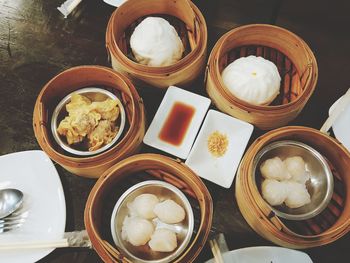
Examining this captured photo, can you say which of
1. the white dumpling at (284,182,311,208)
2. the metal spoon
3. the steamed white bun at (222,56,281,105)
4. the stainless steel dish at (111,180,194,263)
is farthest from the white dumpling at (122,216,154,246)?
the steamed white bun at (222,56,281,105)

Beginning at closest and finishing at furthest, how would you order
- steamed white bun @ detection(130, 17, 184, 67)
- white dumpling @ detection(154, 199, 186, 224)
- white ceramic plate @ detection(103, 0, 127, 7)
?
white dumpling @ detection(154, 199, 186, 224), steamed white bun @ detection(130, 17, 184, 67), white ceramic plate @ detection(103, 0, 127, 7)

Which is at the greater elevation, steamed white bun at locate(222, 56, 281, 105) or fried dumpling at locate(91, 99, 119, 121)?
steamed white bun at locate(222, 56, 281, 105)

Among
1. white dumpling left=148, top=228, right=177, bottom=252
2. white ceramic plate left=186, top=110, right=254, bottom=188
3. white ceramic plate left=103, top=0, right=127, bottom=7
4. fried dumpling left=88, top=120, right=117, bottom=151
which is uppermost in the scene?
white ceramic plate left=103, top=0, right=127, bottom=7

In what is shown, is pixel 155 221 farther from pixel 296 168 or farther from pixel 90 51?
pixel 90 51

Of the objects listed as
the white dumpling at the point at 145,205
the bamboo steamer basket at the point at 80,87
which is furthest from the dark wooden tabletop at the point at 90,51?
the white dumpling at the point at 145,205

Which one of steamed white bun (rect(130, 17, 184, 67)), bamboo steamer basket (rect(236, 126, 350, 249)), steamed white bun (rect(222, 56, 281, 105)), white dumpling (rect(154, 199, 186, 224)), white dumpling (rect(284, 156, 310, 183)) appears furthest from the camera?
steamed white bun (rect(130, 17, 184, 67))

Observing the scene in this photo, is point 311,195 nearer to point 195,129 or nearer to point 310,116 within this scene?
point 310,116

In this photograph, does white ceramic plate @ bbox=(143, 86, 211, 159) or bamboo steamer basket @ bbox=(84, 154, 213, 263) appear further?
white ceramic plate @ bbox=(143, 86, 211, 159)

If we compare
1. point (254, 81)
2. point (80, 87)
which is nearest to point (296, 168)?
point (254, 81)

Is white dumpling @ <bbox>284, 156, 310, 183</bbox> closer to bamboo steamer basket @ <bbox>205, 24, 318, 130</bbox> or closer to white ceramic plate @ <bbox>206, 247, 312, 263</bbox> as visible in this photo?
bamboo steamer basket @ <bbox>205, 24, 318, 130</bbox>
